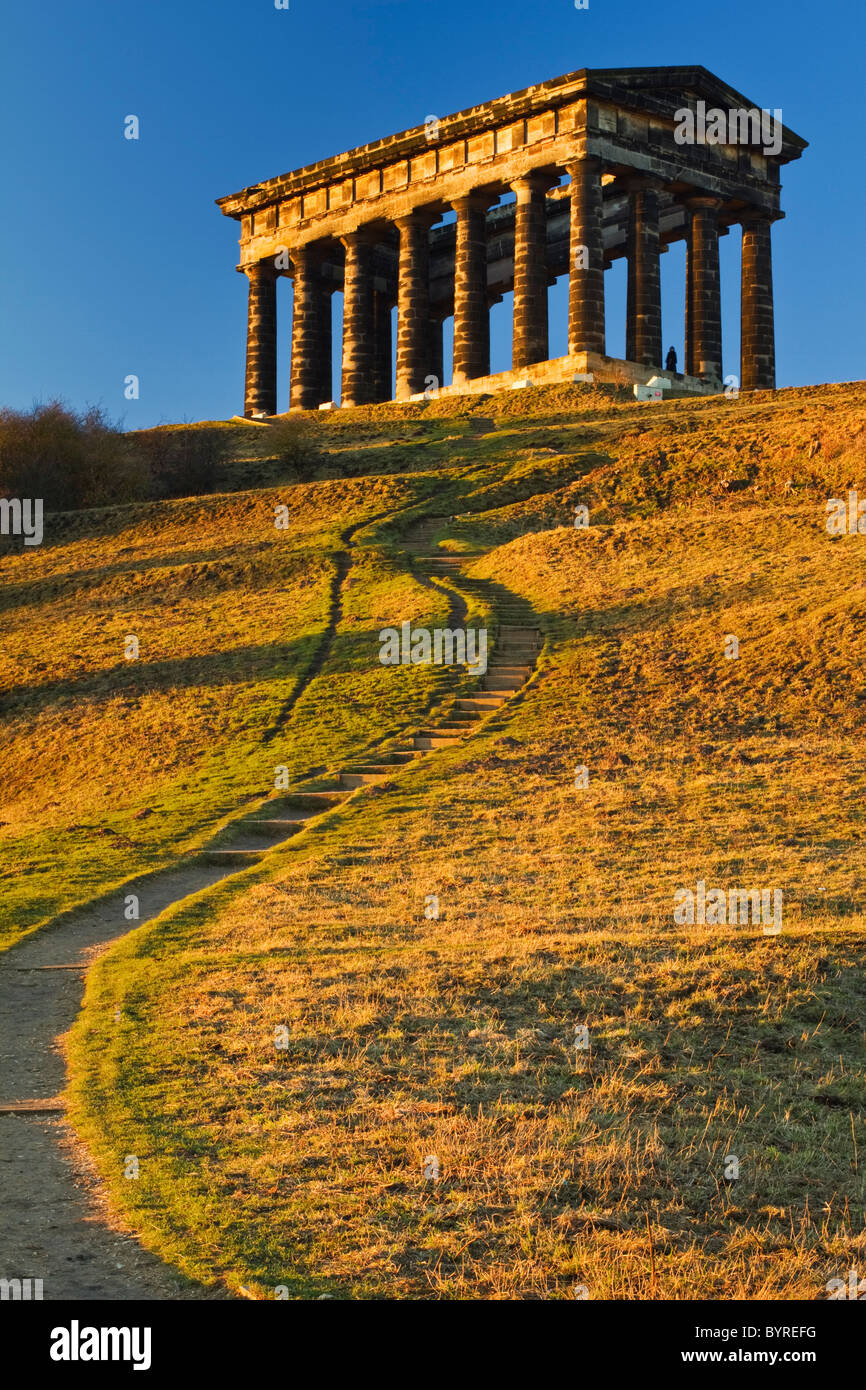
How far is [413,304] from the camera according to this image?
72375mm

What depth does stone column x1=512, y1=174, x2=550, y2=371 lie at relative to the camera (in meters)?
66.4

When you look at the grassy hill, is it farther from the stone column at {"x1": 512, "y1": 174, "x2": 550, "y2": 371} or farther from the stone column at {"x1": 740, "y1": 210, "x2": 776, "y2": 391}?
the stone column at {"x1": 740, "y1": 210, "x2": 776, "y2": 391}

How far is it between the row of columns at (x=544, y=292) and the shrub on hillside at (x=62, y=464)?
16935mm

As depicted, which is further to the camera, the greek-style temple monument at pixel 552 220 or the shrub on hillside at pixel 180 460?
the greek-style temple monument at pixel 552 220

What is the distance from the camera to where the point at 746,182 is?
69.6 m

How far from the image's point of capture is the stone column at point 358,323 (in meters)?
75.2

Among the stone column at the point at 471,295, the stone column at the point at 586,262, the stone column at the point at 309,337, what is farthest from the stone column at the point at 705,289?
the stone column at the point at 309,337

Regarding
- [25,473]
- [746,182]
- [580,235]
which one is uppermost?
[746,182]

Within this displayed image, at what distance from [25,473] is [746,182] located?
37801mm

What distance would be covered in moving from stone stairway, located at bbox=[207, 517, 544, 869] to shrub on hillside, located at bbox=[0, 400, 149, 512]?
21.5 meters

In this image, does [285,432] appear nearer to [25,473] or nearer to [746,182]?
[25,473]

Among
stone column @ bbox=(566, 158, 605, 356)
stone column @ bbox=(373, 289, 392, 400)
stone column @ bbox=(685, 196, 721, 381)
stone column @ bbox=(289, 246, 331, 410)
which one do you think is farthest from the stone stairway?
stone column @ bbox=(373, 289, 392, 400)

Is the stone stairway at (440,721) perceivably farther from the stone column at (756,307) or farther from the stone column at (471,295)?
the stone column at (756,307)
